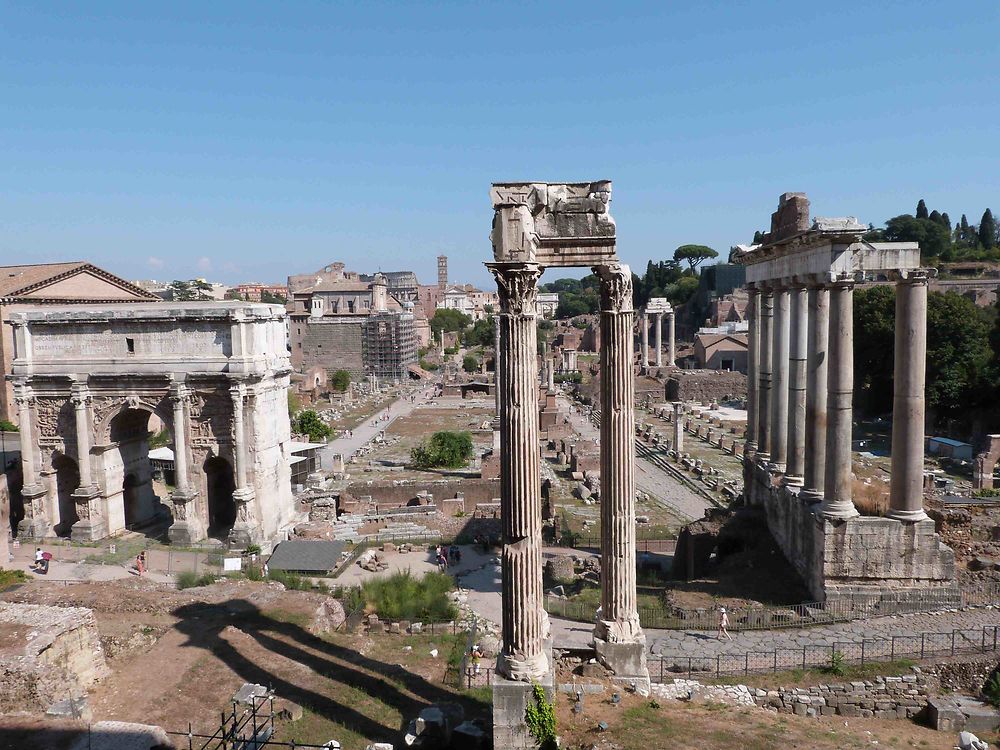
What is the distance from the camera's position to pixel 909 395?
15047 mm

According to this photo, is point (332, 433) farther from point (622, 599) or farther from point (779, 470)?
point (622, 599)

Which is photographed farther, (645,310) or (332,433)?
(645,310)

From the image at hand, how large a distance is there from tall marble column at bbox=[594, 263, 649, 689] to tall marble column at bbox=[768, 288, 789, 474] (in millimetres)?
10000

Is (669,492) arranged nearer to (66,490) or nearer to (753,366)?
(753,366)

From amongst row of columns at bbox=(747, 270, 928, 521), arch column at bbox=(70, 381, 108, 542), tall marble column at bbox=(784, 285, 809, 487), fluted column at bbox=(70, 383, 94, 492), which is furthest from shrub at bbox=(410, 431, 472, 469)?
tall marble column at bbox=(784, 285, 809, 487)

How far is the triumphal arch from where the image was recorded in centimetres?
2264

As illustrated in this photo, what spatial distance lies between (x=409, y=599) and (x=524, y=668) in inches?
304

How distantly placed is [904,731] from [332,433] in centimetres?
3882

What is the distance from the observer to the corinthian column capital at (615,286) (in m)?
10.0

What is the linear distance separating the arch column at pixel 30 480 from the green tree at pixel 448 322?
95.2 m

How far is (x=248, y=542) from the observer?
73.4 feet

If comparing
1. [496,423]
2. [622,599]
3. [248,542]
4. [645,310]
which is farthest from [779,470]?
[645,310]

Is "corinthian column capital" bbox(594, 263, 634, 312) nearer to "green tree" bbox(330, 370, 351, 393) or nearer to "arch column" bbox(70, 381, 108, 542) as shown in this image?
"arch column" bbox(70, 381, 108, 542)

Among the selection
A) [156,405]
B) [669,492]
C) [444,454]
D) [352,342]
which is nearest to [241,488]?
[156,405]
